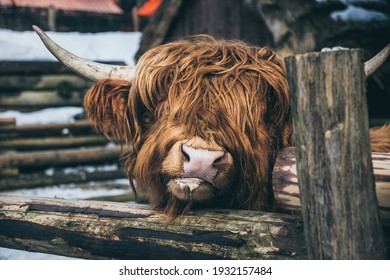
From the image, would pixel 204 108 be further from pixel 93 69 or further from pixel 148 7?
pixel 148 7

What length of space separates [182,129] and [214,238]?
46 cm

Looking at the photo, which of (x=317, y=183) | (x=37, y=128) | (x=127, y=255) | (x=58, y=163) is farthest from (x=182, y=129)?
(x=37, y=128)

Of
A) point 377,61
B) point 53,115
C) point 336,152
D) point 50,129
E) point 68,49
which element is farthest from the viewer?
point 53,115

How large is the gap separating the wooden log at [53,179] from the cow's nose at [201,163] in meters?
4.88

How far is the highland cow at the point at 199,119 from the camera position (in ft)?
7.39

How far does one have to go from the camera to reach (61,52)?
281 centimetres

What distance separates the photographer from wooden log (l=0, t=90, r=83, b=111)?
7.39 metres

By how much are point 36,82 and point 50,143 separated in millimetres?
823

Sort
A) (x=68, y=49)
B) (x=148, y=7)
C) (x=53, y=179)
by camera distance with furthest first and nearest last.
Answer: (x=148, y=7), (x=68, y=49), (x=53, y=179)

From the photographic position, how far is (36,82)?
7609 millimetres

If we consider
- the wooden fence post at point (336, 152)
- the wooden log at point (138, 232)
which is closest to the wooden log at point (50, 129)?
the wooden log at point (138, 232)

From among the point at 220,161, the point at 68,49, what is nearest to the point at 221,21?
the point at 68,49

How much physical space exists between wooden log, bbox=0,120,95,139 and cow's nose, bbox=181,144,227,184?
549cm

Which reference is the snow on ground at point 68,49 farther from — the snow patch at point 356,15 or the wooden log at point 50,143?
the snow patch at point 356,15
